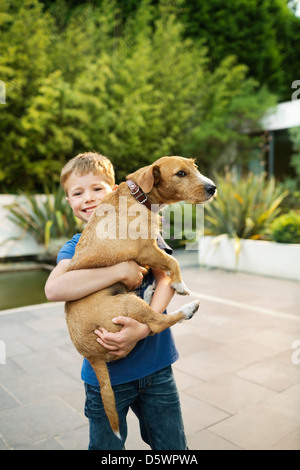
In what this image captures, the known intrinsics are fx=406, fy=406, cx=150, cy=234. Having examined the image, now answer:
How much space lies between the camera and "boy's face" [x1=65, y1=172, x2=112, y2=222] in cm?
207

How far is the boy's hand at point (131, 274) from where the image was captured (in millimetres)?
1808

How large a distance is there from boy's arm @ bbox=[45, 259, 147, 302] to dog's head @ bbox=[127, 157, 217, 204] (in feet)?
1.25

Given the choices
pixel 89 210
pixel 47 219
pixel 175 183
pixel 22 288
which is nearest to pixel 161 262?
pixel 175 183

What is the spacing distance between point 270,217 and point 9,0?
9.50 metres

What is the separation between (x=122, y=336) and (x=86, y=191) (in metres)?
0.78

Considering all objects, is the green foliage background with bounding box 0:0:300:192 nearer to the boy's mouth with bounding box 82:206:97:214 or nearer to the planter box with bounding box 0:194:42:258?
the planter box with bounding box 0:194:42:258

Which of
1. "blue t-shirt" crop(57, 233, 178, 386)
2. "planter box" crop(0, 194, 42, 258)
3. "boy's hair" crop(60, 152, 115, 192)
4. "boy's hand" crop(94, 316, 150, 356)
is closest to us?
"boy's hand" crop(94, 316, 150, 356)

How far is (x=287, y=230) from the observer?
8695 mm

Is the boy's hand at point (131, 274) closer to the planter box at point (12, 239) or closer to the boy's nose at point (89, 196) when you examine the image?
the boy's nose at point (89, 196)

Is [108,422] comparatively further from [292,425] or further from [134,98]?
[134,98]

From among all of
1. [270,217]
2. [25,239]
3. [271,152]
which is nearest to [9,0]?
[25,239]

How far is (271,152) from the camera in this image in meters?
16.8

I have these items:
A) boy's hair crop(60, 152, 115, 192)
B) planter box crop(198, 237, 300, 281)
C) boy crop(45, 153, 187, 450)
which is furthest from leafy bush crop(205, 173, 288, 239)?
boy crop(45, 153, 187, 450)

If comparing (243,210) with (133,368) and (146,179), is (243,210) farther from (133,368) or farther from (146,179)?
(133,368)
